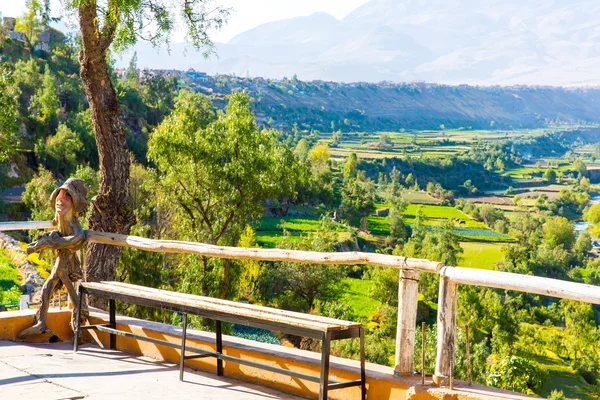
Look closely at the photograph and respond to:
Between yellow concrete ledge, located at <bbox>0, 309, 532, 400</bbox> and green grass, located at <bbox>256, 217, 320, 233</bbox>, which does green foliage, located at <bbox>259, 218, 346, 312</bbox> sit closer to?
green grass, located at <bbox>256, 217, 320, 233</bbox>

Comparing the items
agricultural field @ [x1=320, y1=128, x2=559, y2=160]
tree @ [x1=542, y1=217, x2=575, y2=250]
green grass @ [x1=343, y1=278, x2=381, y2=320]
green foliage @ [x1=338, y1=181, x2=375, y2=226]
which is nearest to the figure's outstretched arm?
green grass @ [x1=343, y1=278, x2=381, y2=320]

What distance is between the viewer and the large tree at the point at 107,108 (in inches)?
292

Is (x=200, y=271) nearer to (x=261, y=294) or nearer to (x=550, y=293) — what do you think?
(x=261, y=294)

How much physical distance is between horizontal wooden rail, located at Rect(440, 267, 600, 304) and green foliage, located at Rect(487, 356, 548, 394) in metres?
26.8

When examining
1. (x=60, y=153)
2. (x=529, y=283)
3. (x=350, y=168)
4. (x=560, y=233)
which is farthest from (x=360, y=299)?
(x=350, y=168)

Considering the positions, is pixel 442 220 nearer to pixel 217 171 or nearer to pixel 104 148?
pixel 217 171

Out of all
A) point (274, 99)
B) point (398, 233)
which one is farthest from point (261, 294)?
point (274, 99)

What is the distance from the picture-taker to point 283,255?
15.5 feet

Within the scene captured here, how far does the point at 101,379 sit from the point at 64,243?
132cm

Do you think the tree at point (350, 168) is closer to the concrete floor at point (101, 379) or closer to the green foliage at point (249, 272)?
the green foliage at point (249, 272)

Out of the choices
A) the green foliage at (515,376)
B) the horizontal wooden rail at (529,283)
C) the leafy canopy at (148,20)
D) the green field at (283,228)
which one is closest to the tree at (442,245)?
the green field at (283,228)

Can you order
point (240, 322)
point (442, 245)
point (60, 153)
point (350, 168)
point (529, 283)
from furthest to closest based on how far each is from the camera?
1. point (350, 168)
2. point (442, 245)
3. point (60, 153)
4. point (240, 322)
5. point (529, 283)

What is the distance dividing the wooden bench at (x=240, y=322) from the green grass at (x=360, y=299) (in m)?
37.4

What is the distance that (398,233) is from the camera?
74.9 metres
